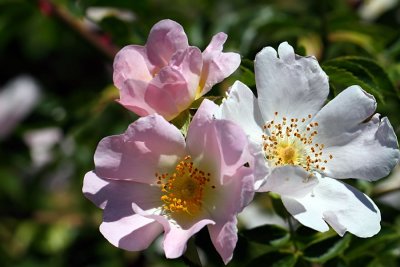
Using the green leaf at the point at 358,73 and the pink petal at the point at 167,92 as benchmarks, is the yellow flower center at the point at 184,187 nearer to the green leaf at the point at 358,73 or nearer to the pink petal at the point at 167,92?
the pink petal at the point at 167,92

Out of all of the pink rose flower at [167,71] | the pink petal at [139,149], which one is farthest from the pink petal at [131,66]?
the pink petal at [139,149]

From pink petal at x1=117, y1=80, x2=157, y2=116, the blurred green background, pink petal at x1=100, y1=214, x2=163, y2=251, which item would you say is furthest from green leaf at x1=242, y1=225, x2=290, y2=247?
pink petal at x1=117, y1=80, x2=157, y2=116

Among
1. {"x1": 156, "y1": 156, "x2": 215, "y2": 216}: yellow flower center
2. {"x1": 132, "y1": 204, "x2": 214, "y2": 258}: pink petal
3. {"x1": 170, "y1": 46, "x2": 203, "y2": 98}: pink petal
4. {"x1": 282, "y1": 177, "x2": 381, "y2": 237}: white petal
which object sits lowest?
{"x1": 156, "y1": 156, "x2": 215, "y2": 216}: yellow flower center

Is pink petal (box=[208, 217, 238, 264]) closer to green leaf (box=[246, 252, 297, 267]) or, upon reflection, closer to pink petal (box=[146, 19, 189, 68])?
green leaf (box=[246, 252, 297, 267])

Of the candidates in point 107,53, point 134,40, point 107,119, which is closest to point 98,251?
point 107,119

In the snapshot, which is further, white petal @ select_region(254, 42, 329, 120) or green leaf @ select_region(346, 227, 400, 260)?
green leaf @ select_region(346, 227, 400, 260)

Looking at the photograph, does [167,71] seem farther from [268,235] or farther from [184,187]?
[268,235]

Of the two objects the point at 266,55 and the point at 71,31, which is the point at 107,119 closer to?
the point at 71,31
